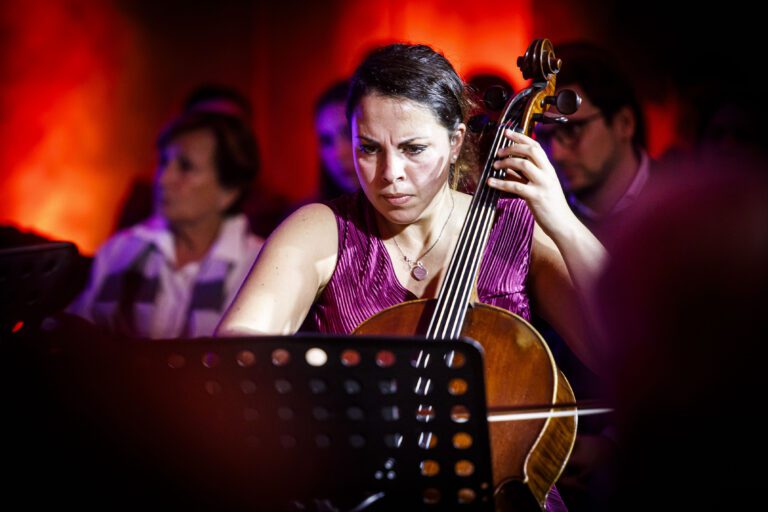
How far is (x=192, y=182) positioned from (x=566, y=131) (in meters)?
1.63

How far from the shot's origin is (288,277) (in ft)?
5.26

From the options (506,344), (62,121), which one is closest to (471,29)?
(62,121)

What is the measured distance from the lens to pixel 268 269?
1.60m

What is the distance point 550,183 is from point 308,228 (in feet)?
1.63

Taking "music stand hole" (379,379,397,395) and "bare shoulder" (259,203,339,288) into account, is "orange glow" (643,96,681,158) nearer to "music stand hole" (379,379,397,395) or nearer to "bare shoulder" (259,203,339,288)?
"bare shoulder" (259,203,339,288)

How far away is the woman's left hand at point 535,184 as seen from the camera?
Answer: 1567 millimetres

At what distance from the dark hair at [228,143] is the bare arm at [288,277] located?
5.98 feet

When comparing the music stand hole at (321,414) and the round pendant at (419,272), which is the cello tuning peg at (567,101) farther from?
the music stand hole at (321,414)

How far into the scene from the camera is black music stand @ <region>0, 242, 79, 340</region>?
116cm

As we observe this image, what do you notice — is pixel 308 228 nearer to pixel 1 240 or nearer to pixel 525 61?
pixel 525 61

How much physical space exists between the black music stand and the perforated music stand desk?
255 millimetres

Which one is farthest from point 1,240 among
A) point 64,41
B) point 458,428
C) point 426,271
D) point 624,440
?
point 64,41

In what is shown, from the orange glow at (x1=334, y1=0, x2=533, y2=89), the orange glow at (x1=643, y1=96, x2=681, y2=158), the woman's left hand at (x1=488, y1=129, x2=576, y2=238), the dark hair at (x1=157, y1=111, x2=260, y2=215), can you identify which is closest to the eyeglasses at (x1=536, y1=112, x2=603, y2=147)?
Answer: the woman's left hand at (x1=488, y1=129, x2=576, y2=238)

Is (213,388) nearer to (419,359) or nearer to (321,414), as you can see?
(321,414)
